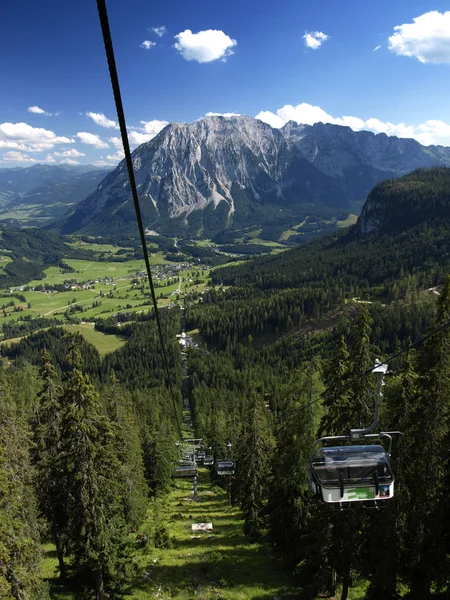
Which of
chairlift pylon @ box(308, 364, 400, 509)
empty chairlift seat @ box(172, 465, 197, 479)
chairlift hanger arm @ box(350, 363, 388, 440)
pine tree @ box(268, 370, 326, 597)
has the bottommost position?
empty chairlift seat @ box(172, 465, 197, 479)

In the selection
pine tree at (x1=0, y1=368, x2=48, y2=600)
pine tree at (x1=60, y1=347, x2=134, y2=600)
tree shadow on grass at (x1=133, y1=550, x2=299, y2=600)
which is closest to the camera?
pine tree at (x1=0, y1=368, x2=48, y2=600)

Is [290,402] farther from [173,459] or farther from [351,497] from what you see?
[173,459]

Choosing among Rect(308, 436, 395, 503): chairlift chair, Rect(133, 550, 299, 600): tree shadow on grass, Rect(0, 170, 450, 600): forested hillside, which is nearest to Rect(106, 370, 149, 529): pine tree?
Rect(0, 170, 450, 600): forested hillside

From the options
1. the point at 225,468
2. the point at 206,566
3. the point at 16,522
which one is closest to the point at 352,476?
the point at 16,522

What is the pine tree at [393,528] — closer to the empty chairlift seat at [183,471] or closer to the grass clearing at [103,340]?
the empty chairlift seat at [183,471]

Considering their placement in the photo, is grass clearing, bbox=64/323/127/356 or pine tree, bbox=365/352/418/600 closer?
pine tree, bbox=365/352/418/600

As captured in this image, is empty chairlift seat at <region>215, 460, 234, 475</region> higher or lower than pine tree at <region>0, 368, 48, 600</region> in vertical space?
lower

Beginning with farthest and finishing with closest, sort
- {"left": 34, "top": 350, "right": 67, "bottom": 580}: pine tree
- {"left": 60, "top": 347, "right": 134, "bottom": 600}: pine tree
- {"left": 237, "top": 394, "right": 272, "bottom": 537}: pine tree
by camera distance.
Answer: {"left": 237, "top": 394, "right": 272, "bottom": 537}: pine tree, {"left": 34, "top": 350, "right": 67, "bottom": 580}: pine tree, {"left": 60, "top": 347, "right": 134, "bottom": 600}: pine tree

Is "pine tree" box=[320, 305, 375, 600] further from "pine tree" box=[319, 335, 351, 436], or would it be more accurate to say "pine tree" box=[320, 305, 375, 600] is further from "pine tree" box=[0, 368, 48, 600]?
"pine tree" box=[0, 368, 48, 600]

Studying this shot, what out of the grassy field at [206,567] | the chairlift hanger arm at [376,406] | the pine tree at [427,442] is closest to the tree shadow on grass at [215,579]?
the grassy field at [206,567]
